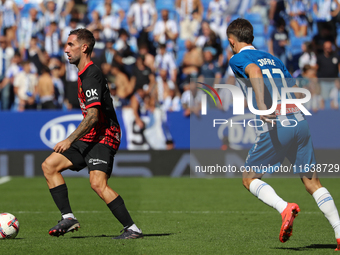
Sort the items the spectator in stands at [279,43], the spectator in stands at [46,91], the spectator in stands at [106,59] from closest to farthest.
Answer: the spectator in stands at [46,91], the spectator in stands at [106,59], the spectator in stands at [279,43]

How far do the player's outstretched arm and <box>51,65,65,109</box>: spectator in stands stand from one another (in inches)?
409

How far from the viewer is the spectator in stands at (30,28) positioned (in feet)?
54.6

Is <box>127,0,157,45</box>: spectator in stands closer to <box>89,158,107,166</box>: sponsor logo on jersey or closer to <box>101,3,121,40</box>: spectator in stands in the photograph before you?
<box>101,3,121,40</box>: spectator in stands

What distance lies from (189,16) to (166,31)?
1.04 metres

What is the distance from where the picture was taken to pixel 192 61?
15.3m

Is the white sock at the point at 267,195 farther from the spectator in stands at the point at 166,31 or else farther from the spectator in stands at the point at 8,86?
the spectator in stands at the point at 166,31

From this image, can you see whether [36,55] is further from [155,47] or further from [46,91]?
[155,47]

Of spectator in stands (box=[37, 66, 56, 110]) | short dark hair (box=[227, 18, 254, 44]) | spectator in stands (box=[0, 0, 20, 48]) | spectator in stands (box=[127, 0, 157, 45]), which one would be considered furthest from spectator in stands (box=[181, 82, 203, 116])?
short dark hair (box=[227, 18, 254, 44])

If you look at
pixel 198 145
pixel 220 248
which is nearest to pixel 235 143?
pixel 198 145

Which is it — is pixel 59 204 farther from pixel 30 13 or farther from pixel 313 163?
pixel 30 13

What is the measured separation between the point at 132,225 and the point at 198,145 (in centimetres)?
761

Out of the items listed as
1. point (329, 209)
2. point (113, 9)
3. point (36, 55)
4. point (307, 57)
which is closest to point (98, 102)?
point (329, 209)

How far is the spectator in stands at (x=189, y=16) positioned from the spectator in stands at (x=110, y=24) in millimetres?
2013

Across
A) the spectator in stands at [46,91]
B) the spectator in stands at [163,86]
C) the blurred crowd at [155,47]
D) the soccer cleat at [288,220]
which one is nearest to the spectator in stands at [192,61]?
the blurred crowd at [155,47]
